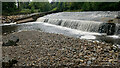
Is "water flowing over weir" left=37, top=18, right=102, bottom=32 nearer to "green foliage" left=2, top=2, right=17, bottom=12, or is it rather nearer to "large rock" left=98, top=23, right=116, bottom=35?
"large rock" left=98, top=23, right=116, bottom=35

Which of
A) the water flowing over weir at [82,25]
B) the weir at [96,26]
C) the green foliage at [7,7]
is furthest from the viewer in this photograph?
the green foliage at [7,7]

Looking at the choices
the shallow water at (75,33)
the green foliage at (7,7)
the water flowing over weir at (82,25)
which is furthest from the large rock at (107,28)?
the green foliage at (7,7)

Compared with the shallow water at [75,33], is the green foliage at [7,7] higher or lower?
higher

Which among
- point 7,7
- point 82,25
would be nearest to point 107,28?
point 82,25

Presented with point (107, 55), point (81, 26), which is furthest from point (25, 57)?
point (81, 26)

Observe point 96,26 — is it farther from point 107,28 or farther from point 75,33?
point 75,33

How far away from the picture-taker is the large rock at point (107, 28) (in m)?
12.3

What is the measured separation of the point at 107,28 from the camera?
41.9 ft

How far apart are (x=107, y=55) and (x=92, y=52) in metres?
0.84

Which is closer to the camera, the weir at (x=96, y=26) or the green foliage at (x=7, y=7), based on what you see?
the weir at (x=96, y=26)

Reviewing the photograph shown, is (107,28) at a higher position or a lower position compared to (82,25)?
higher

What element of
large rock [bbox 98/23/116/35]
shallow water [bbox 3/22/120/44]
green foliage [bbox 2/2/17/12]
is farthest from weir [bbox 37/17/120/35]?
green foliage [bbox 2/2/17/12]

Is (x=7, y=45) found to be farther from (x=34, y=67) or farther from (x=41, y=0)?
(x=41, y=0)

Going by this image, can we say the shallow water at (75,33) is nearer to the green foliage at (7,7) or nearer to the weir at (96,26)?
the weir at (96,26)
